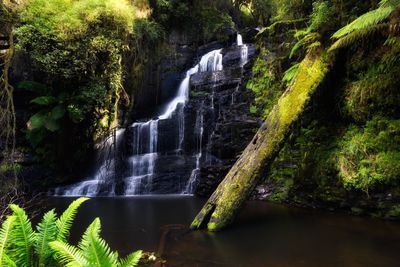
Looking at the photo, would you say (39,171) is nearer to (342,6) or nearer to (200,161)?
(200,161)

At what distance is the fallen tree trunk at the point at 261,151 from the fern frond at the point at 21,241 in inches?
140

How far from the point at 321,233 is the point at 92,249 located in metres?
4.33

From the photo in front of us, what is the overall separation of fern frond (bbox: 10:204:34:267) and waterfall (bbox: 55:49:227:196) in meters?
7.92

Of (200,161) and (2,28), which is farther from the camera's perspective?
(200,161)

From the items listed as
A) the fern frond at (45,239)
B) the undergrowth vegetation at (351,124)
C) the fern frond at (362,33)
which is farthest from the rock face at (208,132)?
the fern frond at (45,239)

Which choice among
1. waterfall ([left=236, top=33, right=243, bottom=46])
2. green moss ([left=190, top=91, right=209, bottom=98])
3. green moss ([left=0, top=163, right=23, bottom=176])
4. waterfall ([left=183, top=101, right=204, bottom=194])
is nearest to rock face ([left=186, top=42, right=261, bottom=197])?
green moss ([left=190, top=91, right=209, bottom=98])

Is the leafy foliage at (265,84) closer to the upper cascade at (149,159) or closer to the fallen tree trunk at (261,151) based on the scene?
the upper cascade at (149,159)

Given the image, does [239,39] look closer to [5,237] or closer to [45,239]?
[45,239]

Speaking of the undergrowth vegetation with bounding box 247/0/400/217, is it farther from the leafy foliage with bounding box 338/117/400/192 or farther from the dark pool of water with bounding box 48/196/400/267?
the dark pool of water with bounding box 48/196/400/267

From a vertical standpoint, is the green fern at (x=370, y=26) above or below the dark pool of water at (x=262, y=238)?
above

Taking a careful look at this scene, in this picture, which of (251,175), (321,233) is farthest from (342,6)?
(321,233)

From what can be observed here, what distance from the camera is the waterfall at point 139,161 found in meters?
11.0

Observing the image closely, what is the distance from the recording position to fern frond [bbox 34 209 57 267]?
2.69 metres

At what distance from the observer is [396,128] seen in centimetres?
640
